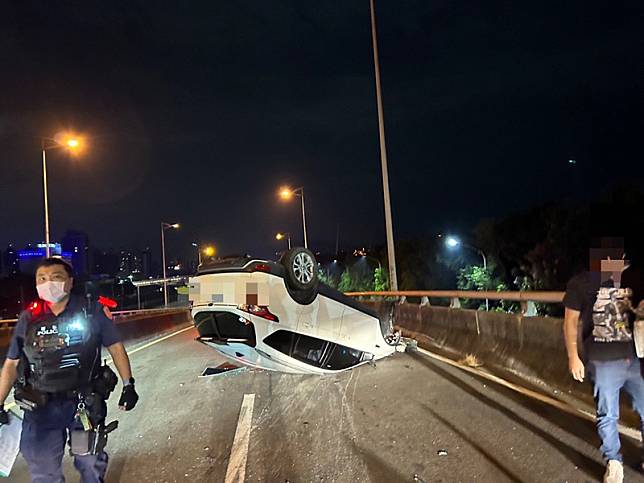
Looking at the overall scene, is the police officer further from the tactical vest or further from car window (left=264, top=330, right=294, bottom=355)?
car window (left=264, top=330, right=294, bottom=355)

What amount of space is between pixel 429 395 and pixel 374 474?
277 cm

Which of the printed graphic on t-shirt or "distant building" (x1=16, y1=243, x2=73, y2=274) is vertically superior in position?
"distant building" (x1=16, y1=243, x2=73, y2=274)

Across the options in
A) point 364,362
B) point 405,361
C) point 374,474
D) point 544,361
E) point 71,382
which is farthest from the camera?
point 405,361

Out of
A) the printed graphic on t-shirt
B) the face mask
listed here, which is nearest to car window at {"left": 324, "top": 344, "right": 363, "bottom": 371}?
the printed graphic on t-shirt

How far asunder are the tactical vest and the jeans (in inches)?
148

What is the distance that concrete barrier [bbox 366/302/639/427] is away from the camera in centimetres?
659

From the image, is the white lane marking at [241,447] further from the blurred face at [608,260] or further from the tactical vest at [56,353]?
the blurred face at [608,260]

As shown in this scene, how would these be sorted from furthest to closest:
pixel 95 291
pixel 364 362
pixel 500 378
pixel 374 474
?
pixel 364 362 < pixel 500 378 < pixel 374 474 < pixel 95 291

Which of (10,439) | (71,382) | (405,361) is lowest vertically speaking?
(405,361)

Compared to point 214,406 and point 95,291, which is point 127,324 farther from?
point 95,291

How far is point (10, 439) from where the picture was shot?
3.71 metres

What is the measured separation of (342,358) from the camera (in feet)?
28.3

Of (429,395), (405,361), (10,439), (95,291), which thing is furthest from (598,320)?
(405,361)

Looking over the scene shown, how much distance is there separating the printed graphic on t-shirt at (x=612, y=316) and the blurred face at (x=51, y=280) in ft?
12.9
